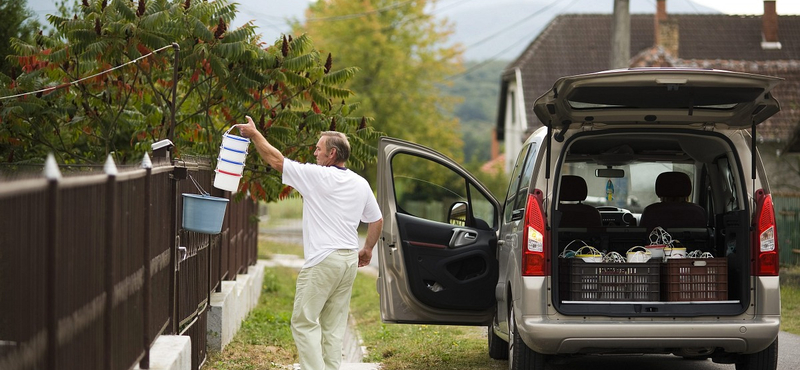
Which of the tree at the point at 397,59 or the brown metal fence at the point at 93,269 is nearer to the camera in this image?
the brown metal fence at the point at 93,269

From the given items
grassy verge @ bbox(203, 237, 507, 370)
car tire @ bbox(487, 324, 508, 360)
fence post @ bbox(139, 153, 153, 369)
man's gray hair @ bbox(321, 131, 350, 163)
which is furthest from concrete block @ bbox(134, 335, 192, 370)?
car tire @ bbox(487, 324, 508, 360)

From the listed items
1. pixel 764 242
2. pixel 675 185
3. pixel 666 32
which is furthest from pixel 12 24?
pixel 666 32

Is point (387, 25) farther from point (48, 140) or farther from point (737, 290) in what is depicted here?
point (737, 290)

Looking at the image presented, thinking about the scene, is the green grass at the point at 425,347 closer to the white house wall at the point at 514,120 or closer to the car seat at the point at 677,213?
the car seat at the point at 677,213

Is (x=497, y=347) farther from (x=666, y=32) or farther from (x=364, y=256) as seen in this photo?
(x=666, y=32)

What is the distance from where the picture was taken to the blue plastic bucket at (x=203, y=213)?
7.23m

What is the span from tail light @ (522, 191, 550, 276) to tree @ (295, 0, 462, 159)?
120ft

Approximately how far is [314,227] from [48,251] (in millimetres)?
3365

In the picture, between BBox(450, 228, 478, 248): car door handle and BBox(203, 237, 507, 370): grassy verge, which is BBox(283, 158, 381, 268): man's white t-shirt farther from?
BBox(203, 237, 507, 370): grassy verge

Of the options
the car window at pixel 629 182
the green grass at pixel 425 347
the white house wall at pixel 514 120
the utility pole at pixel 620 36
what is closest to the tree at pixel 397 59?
the white house wall at pixel 514 120

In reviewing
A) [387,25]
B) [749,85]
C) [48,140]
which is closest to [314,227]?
[749,85]

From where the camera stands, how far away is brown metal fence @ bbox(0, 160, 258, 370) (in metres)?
3.71

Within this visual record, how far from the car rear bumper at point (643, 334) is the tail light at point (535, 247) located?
33 cm

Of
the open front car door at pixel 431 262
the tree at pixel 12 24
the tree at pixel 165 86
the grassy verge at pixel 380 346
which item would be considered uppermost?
the tree at pixel 12 24
